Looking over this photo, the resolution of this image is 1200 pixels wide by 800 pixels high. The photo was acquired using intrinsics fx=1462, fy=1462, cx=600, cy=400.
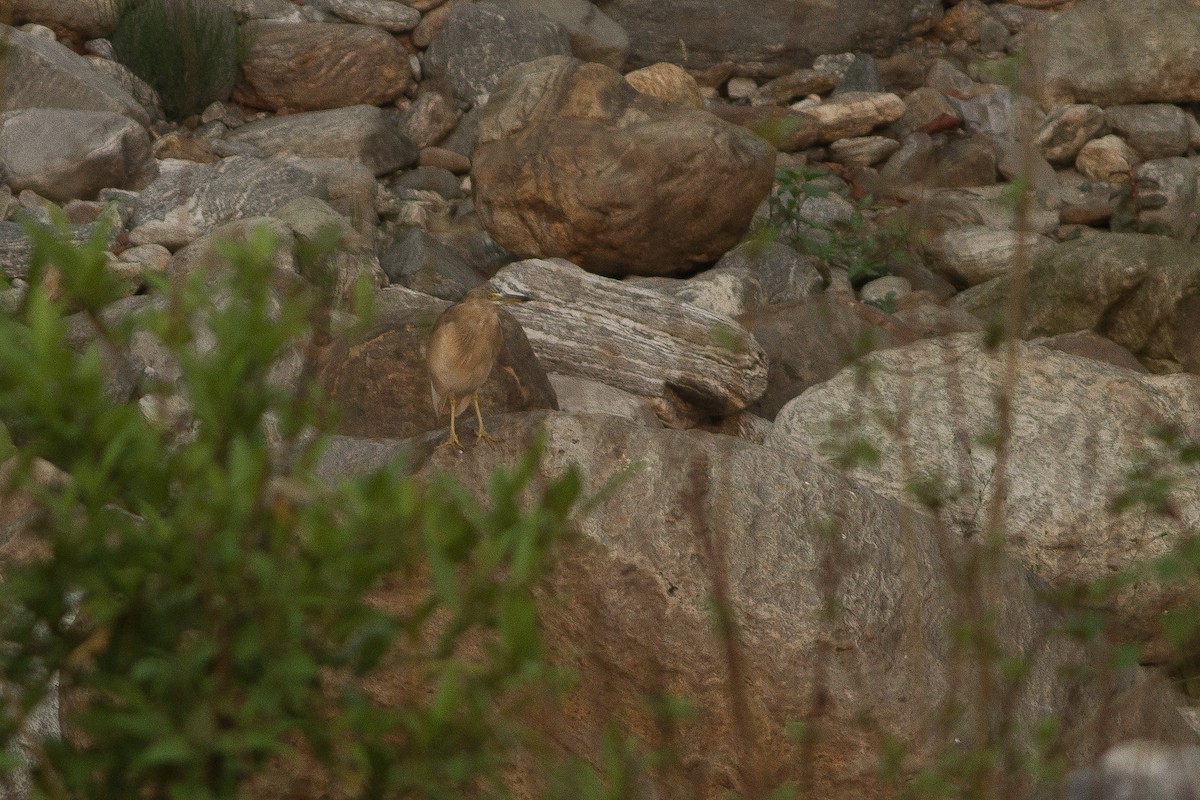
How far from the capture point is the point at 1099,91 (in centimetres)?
1380

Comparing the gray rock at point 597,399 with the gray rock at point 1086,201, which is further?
the gray rock at point 1086,201

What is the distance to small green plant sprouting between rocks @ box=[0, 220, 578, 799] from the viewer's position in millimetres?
1237

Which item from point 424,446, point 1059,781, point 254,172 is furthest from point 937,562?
point 254,172

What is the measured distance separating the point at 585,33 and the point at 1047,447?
28.1 ft

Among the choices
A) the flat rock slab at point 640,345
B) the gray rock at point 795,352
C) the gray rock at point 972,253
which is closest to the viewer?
the flat rock slab at point 640,345

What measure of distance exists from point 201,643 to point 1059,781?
3.52 ft

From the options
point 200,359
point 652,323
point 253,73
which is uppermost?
point 200,359

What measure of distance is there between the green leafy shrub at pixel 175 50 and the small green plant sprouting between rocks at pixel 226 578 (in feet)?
37.1

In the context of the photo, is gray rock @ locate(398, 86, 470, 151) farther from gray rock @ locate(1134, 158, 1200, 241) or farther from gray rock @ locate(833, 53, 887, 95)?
gray rock @ locate(1134, 158, 1200, 241)

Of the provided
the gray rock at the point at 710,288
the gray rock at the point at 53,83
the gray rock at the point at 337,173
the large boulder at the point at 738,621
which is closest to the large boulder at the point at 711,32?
the gray rock at the point at 337,173

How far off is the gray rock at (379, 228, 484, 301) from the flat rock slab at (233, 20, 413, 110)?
9.77 ft

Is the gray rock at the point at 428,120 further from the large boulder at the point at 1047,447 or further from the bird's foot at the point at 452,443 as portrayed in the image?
the bird's foot at the point at 452,443

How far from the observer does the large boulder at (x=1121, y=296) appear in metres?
9.14

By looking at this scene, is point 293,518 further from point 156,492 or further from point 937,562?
point 937,562
